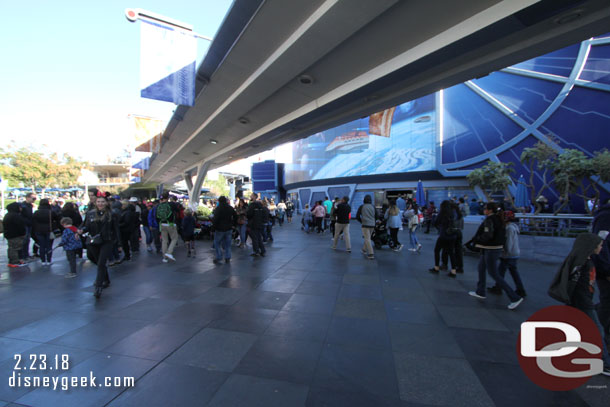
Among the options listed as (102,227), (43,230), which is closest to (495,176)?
(102,227)

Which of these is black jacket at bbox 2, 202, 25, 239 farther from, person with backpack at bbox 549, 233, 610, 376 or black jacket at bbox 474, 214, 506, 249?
person with backpack at bbox 549, 233, 610, 376

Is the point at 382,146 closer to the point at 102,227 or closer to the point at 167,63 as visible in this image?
the point at 167,63

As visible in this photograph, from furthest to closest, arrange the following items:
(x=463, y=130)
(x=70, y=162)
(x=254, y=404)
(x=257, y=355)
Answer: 1. (x=70, y=162)
2. (x=463, y=130)
3. (x=257, y=355)
4. (x=254, y=404)

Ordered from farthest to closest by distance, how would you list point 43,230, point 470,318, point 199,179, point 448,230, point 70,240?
point 199,179 → point 43,230 → point 448,230 → point 70,240 → point 470,318

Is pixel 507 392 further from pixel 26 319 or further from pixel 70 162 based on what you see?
pixel 70 162

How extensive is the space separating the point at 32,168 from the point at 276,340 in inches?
1752

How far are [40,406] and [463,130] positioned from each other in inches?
1012

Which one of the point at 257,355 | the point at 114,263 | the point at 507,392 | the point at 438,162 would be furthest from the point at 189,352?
the point at 438,162


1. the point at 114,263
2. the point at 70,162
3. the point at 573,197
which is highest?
the point at 70,162

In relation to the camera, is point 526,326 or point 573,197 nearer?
point 526,326

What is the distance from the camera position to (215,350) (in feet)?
9.25

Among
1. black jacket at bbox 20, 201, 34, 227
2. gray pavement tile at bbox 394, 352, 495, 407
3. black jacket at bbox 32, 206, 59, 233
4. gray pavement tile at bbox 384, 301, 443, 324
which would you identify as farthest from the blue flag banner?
gray pavement tile at bbox 394, 352, 495, 407

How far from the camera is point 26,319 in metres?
3.62

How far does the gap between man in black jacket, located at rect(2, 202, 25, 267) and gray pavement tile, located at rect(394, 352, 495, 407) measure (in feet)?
31.6
